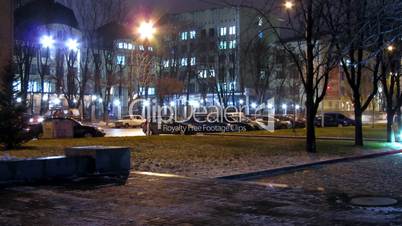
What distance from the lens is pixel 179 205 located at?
10.6 m

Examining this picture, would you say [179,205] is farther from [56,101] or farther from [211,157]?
[56,101]

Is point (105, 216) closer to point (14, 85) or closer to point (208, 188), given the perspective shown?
point (208, 188)

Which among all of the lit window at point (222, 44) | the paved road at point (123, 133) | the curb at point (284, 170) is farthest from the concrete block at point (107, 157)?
the lit window at point (222, 44)

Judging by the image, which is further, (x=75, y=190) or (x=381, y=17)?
(x=75, y=190)

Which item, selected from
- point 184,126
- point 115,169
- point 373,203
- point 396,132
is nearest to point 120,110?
point 184,126

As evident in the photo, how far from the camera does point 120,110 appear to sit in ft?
294

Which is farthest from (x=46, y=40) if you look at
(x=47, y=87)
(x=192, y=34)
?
(x=192, y=34)

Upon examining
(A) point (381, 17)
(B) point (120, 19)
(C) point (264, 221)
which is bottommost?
(C) point (264, 221)

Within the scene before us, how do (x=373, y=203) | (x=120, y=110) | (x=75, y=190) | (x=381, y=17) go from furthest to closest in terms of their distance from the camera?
1. (x=120, y=110)
2. (x=75, y=190)
3. (x=373, y=203)
4. (x=381, y=17)

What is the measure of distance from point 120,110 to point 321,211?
267ft

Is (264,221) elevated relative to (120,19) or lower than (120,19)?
lower

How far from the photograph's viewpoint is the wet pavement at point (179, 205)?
916 centimetres

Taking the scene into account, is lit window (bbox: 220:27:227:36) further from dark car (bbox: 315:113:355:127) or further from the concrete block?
the concrete block

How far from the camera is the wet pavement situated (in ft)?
30.1
